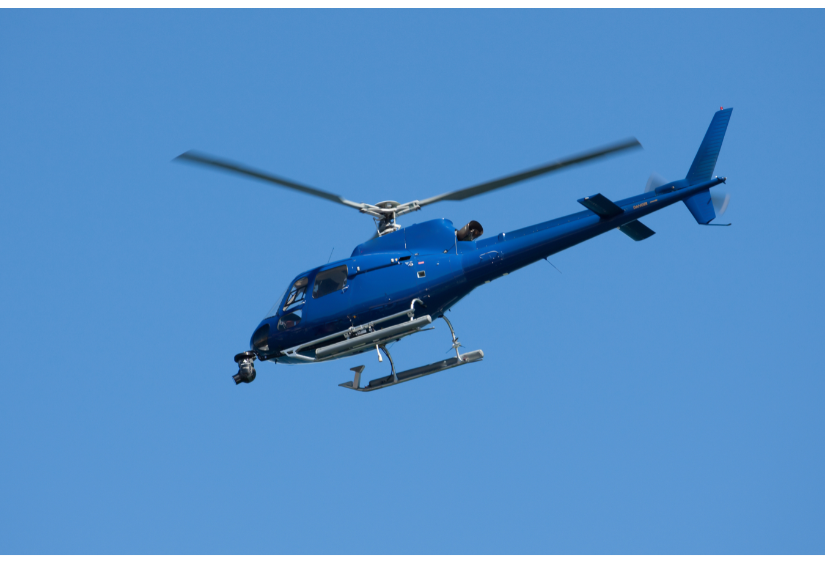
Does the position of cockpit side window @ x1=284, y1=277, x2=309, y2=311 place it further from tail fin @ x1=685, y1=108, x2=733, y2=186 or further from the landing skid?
tail fin @ x1=685, y1=108, x2=733, y2=186

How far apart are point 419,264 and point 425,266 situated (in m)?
0.12

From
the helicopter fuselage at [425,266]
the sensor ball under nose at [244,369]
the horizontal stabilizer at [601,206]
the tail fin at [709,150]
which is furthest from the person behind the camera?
the sensor ball under nose at [244,369]

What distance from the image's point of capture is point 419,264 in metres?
17.3

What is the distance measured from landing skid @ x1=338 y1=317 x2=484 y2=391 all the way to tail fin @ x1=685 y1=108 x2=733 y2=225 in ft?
15.2

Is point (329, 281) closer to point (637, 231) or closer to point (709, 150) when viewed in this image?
point (637, 231)

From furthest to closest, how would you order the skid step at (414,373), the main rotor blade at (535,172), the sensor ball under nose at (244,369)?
1. the sensor ball under nose at (244,369)
2. the skid step at (414,373)
3. the main rotor blade at (535,172)

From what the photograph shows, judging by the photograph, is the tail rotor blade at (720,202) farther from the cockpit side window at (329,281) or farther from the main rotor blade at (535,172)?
the cockpit side window at (329,281)

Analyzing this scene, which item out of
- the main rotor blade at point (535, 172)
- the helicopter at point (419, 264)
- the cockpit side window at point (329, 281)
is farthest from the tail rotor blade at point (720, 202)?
the cockpit side window at point (329, 281)

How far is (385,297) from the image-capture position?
678 inches

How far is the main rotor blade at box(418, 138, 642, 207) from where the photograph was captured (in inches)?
583

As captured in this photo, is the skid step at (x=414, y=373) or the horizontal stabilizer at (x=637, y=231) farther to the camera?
the horizontal stabilizer at (x=637, y=231)

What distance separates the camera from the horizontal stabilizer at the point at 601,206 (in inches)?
653

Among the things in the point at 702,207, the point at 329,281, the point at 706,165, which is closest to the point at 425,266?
the point at 329,281

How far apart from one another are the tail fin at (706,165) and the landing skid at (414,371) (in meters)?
4.64
